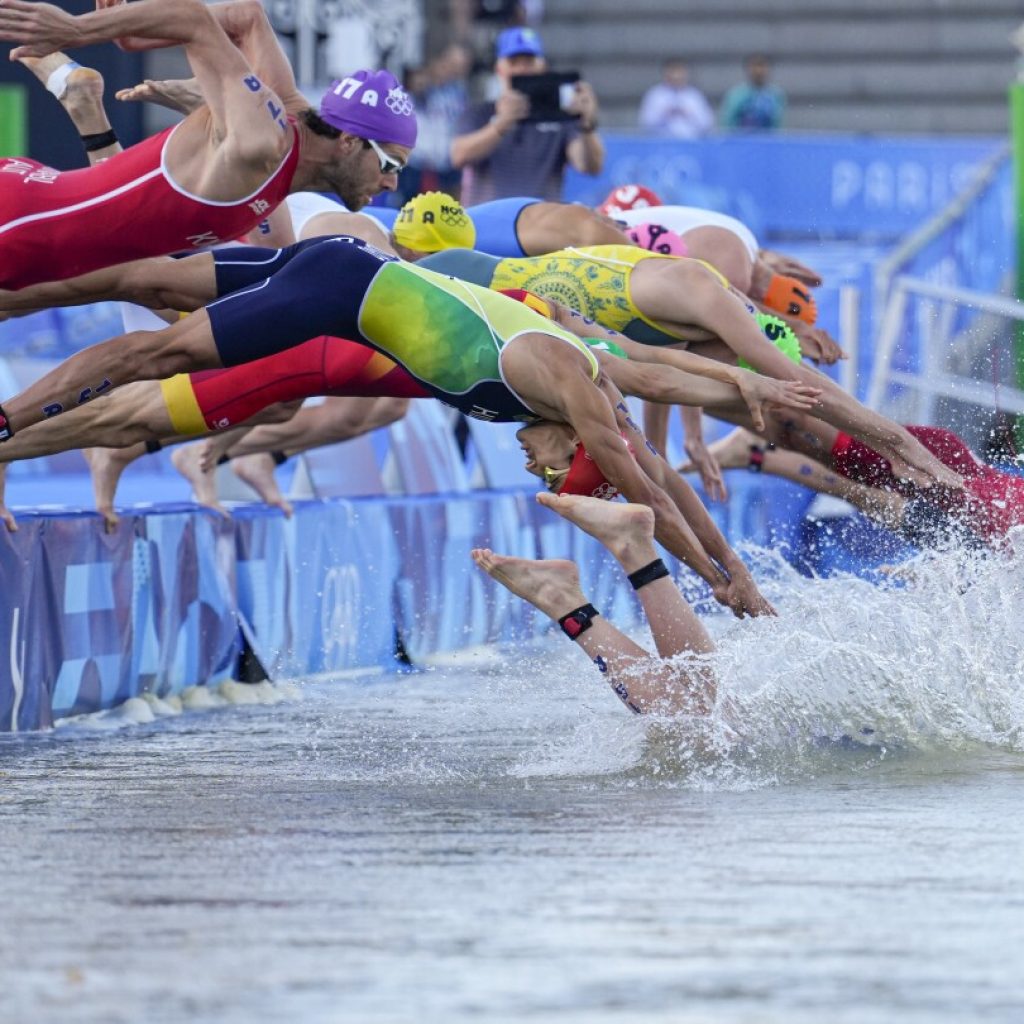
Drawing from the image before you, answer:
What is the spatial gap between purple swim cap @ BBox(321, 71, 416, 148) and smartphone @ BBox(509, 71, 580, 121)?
18.4ft

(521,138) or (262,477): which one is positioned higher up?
(521,138)

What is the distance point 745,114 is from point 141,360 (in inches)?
594

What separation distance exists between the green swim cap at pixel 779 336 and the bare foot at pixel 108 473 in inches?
95.3

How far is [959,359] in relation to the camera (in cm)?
1584

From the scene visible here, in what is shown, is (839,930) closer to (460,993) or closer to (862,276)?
(460,993)

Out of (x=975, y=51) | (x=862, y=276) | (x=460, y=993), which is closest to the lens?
(x=460, y=993)

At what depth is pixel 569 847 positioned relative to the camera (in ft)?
18.2

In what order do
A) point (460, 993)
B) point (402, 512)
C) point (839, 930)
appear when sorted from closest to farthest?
1. point (460, 993)
2. point (839, 930)
3. point (402, 512)

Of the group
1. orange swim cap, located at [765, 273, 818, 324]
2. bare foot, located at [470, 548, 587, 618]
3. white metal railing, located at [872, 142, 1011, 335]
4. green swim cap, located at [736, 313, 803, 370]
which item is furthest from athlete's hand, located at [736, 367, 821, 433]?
white metal railing, located at [872, 142, 1011, 335]

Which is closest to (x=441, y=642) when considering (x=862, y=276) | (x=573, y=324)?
(x=573, y=324)

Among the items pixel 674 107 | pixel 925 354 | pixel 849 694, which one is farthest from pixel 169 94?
pixel 674 107

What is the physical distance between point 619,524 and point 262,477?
3414 millimetres

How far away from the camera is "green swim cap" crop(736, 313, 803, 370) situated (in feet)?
29.9

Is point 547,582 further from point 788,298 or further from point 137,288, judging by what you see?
point 788,298
